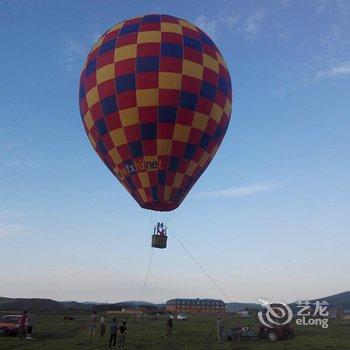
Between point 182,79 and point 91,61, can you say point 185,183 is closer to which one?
point 182,79

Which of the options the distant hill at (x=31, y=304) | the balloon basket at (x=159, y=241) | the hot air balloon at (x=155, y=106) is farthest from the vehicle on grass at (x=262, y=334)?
the distant hill at (x=31, y=304)

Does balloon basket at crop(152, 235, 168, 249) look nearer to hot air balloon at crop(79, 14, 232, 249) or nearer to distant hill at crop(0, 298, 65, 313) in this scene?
hot air balloon at crop(79, 14, 232, 249)

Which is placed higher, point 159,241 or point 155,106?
point 155,106

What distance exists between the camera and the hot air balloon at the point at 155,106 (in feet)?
84.4

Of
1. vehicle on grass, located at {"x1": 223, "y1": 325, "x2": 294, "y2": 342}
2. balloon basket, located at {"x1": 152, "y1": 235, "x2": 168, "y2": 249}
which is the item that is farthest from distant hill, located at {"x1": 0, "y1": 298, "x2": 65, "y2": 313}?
balloon basket, located at {"x1": 152, "y1": 235, "x2": 168, "y2": 249}

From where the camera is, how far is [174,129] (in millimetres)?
25859

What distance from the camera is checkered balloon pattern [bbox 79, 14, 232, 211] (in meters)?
25.7

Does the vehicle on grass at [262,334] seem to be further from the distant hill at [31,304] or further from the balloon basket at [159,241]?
the distant hill at [31,304]

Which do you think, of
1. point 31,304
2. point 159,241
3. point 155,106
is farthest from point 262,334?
point 31,304

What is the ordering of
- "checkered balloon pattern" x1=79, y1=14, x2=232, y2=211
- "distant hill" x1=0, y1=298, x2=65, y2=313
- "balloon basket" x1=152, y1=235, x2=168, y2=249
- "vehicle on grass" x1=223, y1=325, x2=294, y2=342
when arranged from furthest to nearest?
"distant hill" x1=0, y1=298, x2=65, y2=313, "vehicle on grass" x1=223, y1=325, x2=294, y2=342, "checkered balloon pattern" x1=79, y1=14, x2=232, y2=211, "balloon basket" x1=152, y1=235, x2=168, y2=249

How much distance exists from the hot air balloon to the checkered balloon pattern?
6cm

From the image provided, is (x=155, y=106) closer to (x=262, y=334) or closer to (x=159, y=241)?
(x=159, y=241)

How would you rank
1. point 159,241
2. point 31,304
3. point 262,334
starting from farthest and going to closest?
point 31,304
point 262,334
point 159,241

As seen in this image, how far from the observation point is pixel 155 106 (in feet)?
84.1
